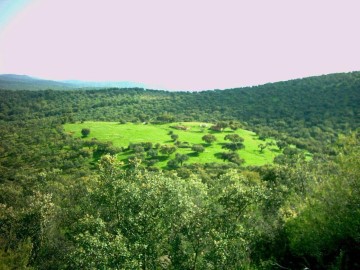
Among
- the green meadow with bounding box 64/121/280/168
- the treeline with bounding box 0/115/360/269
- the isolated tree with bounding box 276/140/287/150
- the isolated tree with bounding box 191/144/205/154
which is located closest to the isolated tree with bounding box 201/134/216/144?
the green meadow with bounding box 64/121/280/168

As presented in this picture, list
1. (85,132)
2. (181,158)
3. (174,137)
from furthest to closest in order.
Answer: (85,132)
(174,137)
(181,158)

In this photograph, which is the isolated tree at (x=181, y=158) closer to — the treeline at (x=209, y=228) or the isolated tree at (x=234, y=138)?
the isolated tree at (x=234, y=138)

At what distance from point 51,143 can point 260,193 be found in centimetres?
15913

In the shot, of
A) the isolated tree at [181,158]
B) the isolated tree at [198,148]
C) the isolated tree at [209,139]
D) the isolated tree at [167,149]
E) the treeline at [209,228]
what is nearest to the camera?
the treeline at [209,228]

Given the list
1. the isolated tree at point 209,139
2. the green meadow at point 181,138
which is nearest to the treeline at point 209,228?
the green meadow at point 181,138

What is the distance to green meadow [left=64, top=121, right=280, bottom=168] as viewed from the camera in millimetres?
132500

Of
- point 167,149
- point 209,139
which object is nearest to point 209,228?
point 167,149

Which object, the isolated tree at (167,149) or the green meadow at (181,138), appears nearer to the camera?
the green meadow at (181,138)

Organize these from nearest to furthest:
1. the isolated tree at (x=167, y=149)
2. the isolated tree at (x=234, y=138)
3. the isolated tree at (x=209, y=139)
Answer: the isolated tree at (x=167, y=149) < the isolated tree at (x=234, y=138) < the isolated tree at (x=209, y=139)

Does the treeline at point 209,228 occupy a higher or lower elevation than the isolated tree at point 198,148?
higher

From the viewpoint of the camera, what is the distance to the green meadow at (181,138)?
435 feet

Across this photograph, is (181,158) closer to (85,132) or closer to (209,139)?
(209,139)

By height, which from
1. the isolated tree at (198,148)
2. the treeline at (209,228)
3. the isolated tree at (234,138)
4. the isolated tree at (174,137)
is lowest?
the isolated tree at (198,148)

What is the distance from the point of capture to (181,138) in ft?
525
